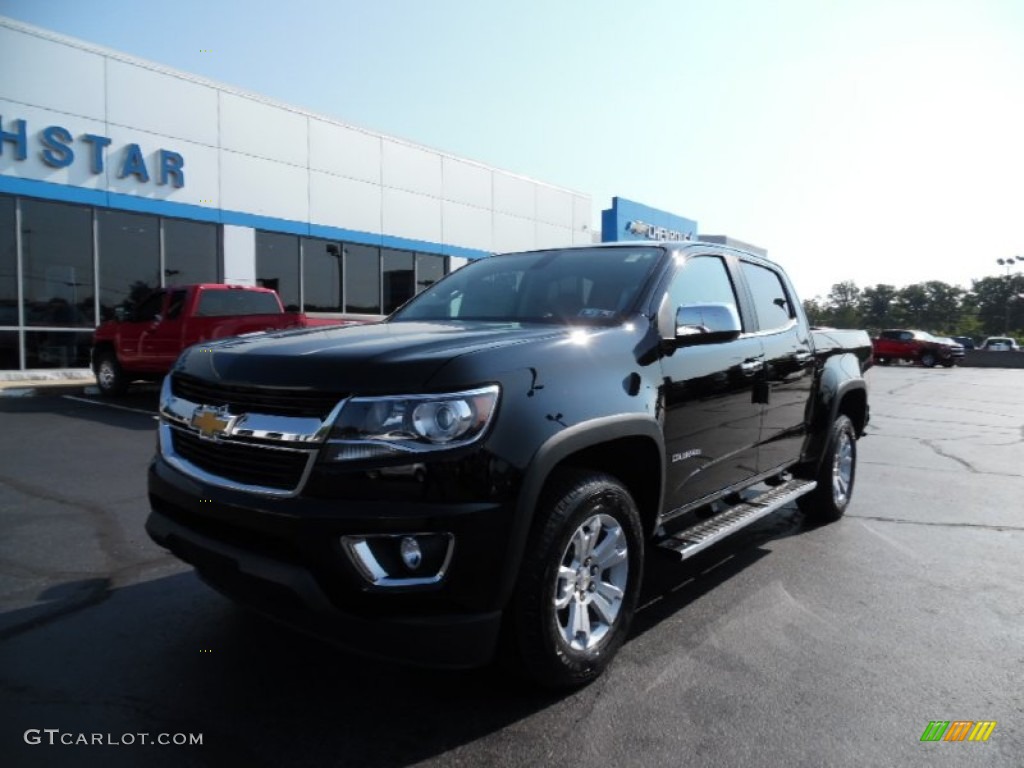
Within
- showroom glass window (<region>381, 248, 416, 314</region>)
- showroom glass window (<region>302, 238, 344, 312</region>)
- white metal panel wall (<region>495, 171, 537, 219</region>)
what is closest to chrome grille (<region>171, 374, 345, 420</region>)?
showroom glass window (<region>302, 238, 344, 312</region>)

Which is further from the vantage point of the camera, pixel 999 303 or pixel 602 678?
pixel 999 303

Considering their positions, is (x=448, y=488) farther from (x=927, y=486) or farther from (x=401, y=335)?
(x=927, y=486)

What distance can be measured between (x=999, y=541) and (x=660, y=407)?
3.44 meters

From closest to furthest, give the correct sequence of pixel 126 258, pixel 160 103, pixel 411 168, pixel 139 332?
1. pixel 139 332
2. pixel 126 258
3. pixel 160 103
4. pixel 411 168

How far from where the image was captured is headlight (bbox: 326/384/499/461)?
225 cm

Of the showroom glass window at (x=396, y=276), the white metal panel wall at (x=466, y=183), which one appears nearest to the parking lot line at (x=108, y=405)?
the showroom glass window at (x=396, y=276)

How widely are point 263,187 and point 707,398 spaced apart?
16.1 meters

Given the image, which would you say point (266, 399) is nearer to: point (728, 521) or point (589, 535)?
point (589, 535)

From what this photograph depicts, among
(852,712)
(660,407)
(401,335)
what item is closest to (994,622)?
(852,712)

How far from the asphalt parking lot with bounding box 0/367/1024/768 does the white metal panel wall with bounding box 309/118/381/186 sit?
1505cm

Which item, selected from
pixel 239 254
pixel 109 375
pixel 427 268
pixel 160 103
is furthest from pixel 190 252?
pixel 427 268

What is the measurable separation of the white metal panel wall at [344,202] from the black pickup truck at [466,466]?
15947mm

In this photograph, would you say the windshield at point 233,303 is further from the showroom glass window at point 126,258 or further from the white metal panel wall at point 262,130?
the white metal panel wall at point 262,130

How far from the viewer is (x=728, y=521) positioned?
3697 mm
